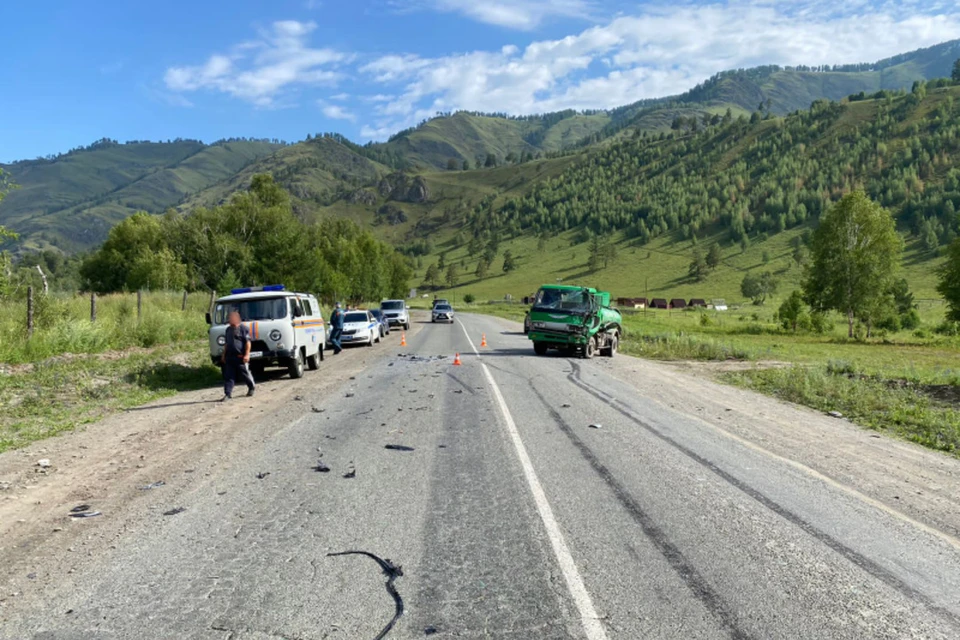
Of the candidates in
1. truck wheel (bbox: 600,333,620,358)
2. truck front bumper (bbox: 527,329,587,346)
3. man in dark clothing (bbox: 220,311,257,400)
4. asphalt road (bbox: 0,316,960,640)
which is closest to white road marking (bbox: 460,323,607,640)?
asphalt road (bbox: 0,316,960,640)

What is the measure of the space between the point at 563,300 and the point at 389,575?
1755cm

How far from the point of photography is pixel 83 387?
40.3 feet

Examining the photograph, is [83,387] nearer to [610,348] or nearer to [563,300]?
[563,300]

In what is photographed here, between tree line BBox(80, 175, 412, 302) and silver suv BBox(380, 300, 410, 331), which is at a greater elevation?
tree line BBox(80, 175, 412, 302)

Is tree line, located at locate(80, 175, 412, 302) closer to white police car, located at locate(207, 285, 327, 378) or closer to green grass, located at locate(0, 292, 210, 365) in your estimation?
green grass, located at locate(0, 292, 210, 365)

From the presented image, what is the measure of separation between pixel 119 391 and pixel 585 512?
1116 cm

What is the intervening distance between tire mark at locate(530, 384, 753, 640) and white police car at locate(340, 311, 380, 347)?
67.8ft

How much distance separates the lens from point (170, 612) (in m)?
3.69

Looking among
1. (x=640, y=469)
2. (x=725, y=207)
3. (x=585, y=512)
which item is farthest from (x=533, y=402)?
(x=725, y=207)

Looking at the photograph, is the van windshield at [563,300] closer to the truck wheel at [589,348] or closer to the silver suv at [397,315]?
the truck wheel at [589,348]

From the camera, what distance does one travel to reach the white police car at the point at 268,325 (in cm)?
1456

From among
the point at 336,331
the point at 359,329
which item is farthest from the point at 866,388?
the point at 359,329

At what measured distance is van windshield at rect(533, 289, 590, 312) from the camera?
2109 cm

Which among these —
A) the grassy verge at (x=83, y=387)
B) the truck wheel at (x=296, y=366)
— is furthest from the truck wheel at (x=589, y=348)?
the grassy verge at (x=83, y=387)
